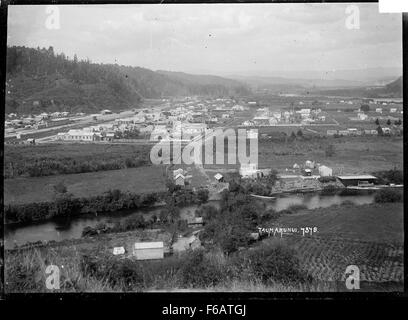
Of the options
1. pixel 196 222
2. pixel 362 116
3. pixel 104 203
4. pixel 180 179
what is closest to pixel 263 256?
pixel 196 222

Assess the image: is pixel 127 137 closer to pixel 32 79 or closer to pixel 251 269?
pixel 32 79

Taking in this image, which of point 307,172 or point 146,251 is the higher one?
point 307,172

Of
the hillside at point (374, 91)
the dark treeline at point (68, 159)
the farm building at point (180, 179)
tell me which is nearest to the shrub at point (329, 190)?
the hillside at point (374, 91)

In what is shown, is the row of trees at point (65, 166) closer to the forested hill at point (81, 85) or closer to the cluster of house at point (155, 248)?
the forested hill at point (81, 85)

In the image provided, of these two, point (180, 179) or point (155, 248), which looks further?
point (180, 179)

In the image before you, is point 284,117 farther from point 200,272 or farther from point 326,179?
point 200,272

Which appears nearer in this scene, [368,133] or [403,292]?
[403,292]

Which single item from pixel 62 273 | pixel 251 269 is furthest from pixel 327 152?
pixel 62 273
